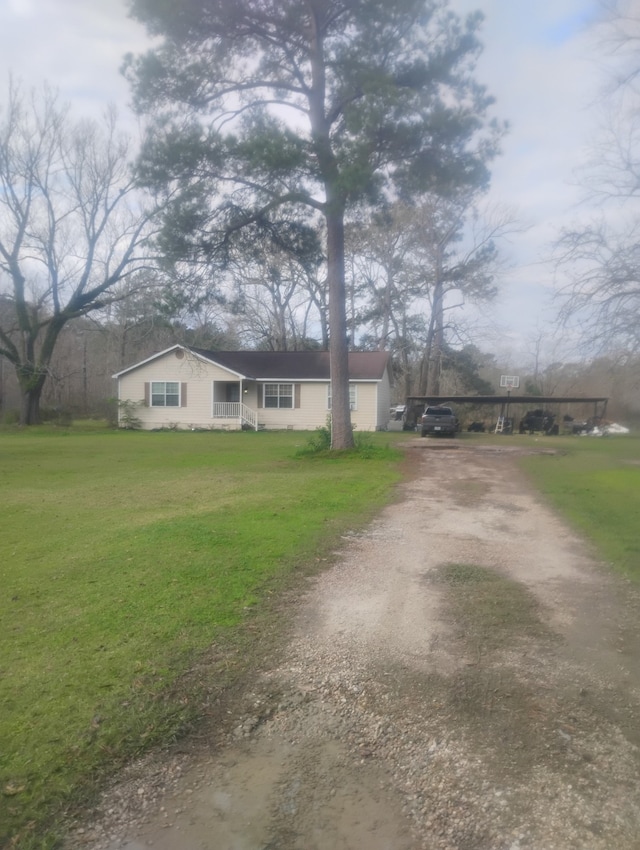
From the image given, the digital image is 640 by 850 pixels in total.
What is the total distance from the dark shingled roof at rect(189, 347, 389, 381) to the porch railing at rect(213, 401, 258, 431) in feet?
5.64

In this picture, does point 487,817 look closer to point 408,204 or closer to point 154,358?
point 408,204

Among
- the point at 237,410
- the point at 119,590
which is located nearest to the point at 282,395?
the point at 237,410

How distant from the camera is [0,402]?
160 feet

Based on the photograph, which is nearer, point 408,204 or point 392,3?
point 392,3

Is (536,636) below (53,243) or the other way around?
below

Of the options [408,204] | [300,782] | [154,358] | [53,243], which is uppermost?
[53,243]

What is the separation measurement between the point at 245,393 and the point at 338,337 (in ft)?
56.6

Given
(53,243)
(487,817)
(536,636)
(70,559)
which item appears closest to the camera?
(487,817)

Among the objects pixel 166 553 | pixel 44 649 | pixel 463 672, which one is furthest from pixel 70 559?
pixel 463 672

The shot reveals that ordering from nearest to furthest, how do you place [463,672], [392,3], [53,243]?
[463,672] < [392,3] < [53,243]

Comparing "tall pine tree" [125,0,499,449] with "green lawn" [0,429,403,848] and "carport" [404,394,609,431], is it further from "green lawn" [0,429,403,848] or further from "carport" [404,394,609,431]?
"carport" [404,394,609,431]

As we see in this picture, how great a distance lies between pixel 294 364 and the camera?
3588 cm

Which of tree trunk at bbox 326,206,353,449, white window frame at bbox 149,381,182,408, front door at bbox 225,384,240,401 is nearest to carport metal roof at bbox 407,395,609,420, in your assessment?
front door at bbox 225,384,240,401

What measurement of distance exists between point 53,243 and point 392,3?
23.4m
